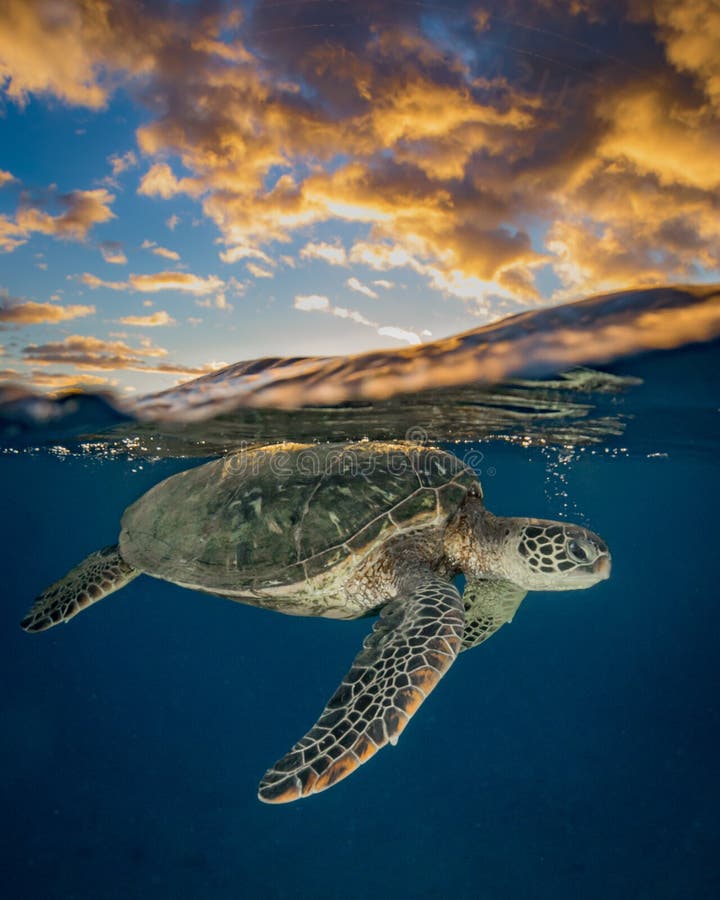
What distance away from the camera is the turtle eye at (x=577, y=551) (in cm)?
454

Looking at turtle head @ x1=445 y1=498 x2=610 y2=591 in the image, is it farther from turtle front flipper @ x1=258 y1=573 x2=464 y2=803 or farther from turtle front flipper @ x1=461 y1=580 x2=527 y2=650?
turtle front flipper @ x1=258 y1=573 x2=464 y2=803

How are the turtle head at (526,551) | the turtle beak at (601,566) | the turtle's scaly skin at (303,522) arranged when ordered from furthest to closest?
1. the turtle's scaly skin at (303,522)
2. the turtle head at (526,551)
3. the turtle beak at (601,566)

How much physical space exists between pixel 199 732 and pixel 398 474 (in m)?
21.2

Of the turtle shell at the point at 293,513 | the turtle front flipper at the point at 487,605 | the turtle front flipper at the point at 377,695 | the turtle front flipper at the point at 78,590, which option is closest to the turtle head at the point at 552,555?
the turtle front flipper at the point at 487,605

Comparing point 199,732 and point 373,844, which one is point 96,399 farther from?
point 199,732

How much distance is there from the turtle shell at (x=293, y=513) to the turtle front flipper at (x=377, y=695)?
3.11 feet

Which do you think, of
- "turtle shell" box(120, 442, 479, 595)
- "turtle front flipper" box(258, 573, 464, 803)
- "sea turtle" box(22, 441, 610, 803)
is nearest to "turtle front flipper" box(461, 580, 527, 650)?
"sea turtle" box(22, 441, 610, 803)

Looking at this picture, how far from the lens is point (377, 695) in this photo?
10.6ft

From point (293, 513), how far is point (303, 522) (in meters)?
0.18

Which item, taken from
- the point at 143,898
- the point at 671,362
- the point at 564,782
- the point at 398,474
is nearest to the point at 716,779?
the point at 564,782

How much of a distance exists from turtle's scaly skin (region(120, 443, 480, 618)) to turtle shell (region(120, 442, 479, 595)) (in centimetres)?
1

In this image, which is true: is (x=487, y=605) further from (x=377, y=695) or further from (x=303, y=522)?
(x=377, y=695)

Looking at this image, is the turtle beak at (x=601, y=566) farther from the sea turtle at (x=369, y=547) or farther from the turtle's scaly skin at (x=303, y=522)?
the turtle's scaly skin at (x=303, y=522)

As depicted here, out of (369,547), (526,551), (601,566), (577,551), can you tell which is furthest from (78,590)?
(601,566)
